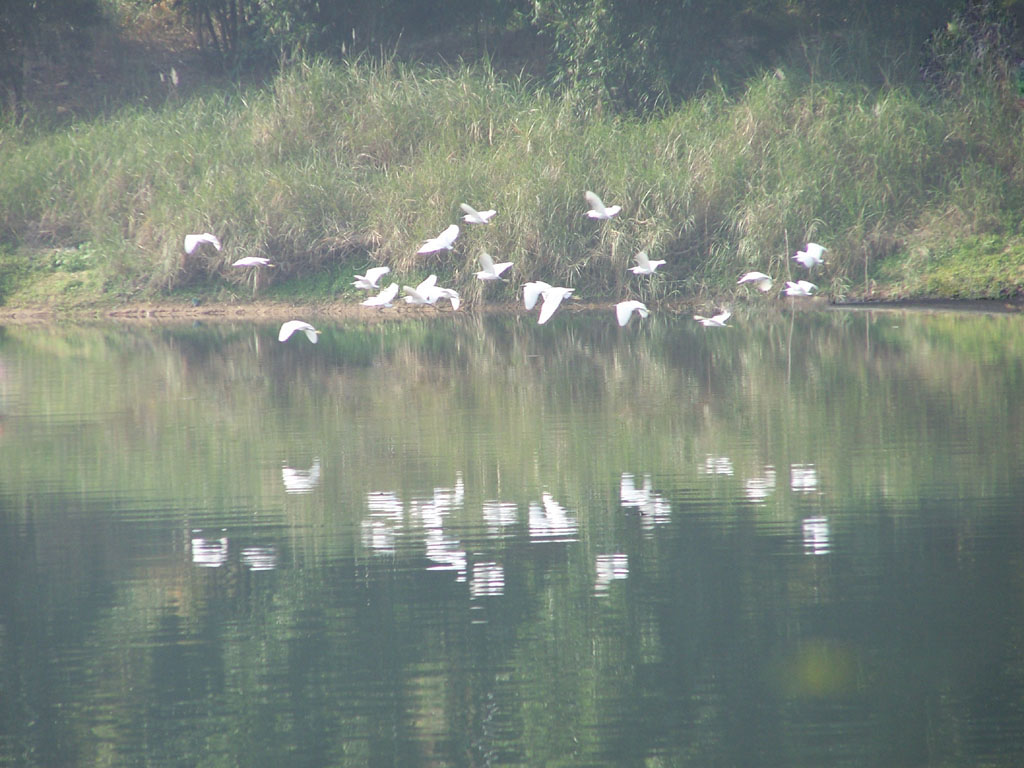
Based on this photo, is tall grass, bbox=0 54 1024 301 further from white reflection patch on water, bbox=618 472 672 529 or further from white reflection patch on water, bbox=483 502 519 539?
white reflection patch on water, bbox=483 502 519 539

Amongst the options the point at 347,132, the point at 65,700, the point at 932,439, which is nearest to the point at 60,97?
the point at 347,132

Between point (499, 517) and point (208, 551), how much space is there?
4.75 feet

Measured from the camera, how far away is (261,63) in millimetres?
22766

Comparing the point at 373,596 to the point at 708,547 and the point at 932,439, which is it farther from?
the point at 932,439

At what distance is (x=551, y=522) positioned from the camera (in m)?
6.36

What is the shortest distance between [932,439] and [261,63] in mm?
17493

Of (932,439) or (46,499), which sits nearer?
(46,499)

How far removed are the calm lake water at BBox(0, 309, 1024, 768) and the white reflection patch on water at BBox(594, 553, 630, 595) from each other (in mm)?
19

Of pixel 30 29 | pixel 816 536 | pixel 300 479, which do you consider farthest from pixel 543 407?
pixel 30 29

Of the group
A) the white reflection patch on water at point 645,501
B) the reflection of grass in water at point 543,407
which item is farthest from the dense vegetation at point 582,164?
the white reflection patch on water at point 645,501

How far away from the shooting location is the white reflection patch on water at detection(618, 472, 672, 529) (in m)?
6.37

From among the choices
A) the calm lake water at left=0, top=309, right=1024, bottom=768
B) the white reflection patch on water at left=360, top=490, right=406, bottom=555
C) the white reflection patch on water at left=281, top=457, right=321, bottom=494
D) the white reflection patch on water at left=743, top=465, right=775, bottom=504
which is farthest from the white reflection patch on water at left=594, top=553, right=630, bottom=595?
the white reflection patch on water at left=281, top=457, right=321, bottom=494

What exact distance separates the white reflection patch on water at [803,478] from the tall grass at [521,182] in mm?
9131

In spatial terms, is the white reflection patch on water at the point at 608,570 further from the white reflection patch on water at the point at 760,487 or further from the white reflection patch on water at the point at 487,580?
the white reflection patch on water at the point at 760,487
